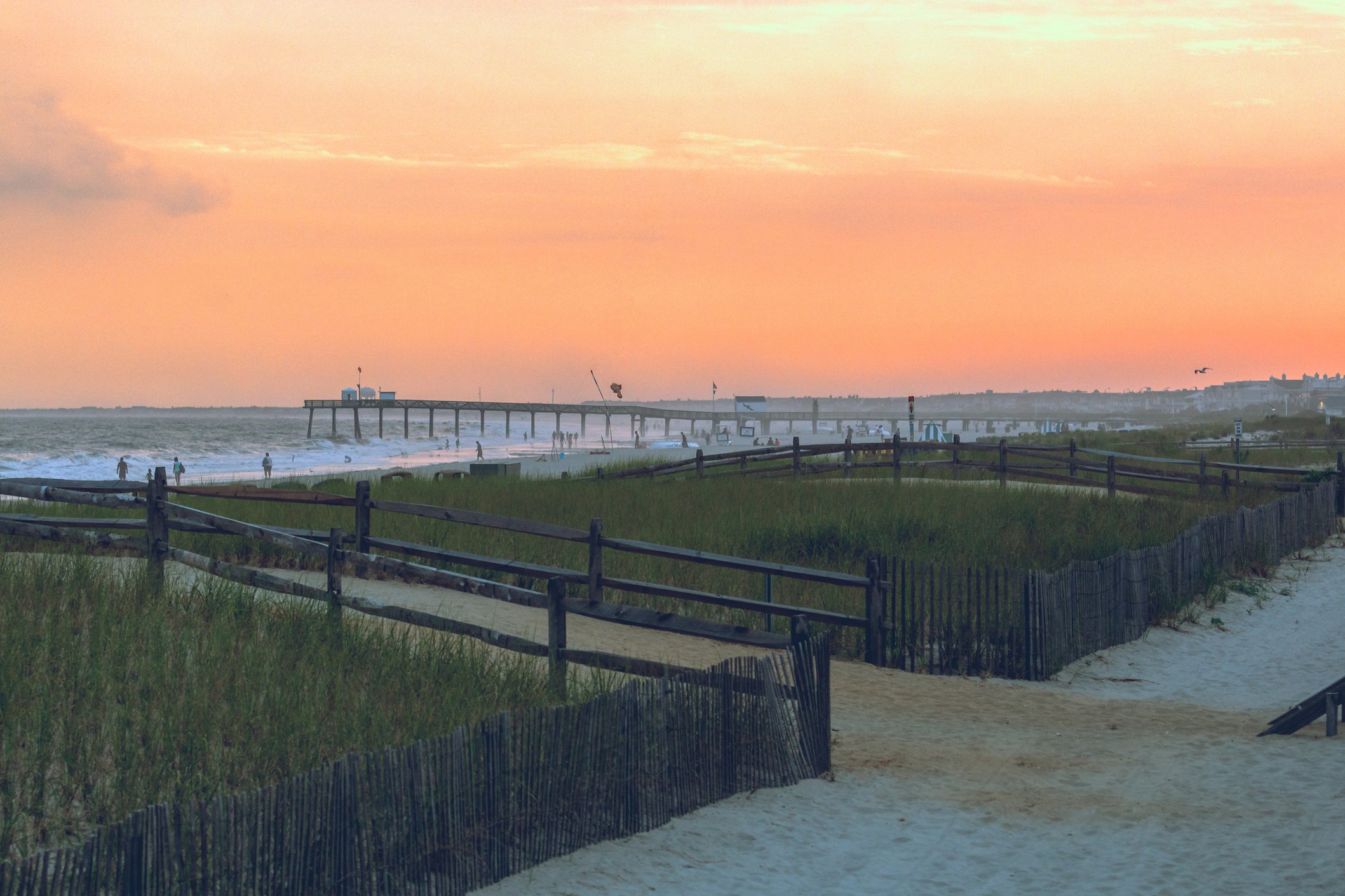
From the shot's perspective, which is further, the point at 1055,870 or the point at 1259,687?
the point at 1259,687

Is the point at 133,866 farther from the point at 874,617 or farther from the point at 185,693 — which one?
the point at 874,617

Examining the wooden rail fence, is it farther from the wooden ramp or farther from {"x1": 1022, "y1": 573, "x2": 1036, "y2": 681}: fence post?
the wooden ramp

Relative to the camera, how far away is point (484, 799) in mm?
6547

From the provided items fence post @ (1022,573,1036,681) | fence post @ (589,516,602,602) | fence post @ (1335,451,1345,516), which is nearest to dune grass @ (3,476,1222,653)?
fence post @ (1022,573,1036,681)

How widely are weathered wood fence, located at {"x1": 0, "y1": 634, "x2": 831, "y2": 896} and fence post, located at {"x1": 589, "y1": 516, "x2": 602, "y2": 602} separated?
4.28 m

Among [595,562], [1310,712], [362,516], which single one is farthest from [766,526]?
[1310,712]

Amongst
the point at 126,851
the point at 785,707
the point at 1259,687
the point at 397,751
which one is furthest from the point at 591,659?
the point at 1259,687

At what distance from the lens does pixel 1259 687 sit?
12.9 metres

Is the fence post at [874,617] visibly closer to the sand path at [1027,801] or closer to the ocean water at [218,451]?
the sand path at [1027,801]

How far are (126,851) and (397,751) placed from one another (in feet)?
4.74

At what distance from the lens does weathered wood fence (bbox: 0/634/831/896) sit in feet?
16.8

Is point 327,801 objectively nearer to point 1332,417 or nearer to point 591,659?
point 591,659

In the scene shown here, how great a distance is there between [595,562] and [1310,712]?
729 cm

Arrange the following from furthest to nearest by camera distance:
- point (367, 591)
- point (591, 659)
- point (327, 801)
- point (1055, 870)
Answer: point (367, 591) < point (591, 659) < point (1055, 870) < point (327, 801)
